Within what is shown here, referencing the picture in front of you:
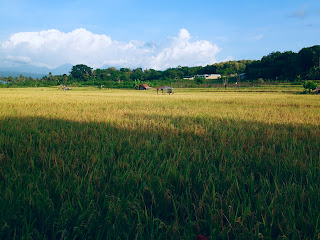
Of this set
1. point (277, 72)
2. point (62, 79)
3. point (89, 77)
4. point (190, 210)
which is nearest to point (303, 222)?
point (190, 210)

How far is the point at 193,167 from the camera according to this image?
1.85 m

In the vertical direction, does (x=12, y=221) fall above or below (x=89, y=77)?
below

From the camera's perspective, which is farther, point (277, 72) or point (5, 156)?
point (277, 72)

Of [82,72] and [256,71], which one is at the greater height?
[82,72]

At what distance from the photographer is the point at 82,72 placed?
113 m

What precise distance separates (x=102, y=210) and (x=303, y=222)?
102 cm

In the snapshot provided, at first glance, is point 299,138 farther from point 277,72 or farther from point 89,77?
point 89,77

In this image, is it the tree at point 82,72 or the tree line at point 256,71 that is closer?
the tree line at point 256,71

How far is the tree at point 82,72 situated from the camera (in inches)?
4259

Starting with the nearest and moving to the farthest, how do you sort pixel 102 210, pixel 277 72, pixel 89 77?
pixel 102 210
pixel 277 72
pixel 89 77

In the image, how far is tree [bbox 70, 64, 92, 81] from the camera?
108188 millimetres

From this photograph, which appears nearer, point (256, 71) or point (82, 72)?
point (256, 71)

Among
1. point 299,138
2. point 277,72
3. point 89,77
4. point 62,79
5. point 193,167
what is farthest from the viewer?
point 89,77

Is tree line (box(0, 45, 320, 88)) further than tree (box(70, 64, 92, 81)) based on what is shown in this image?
No
